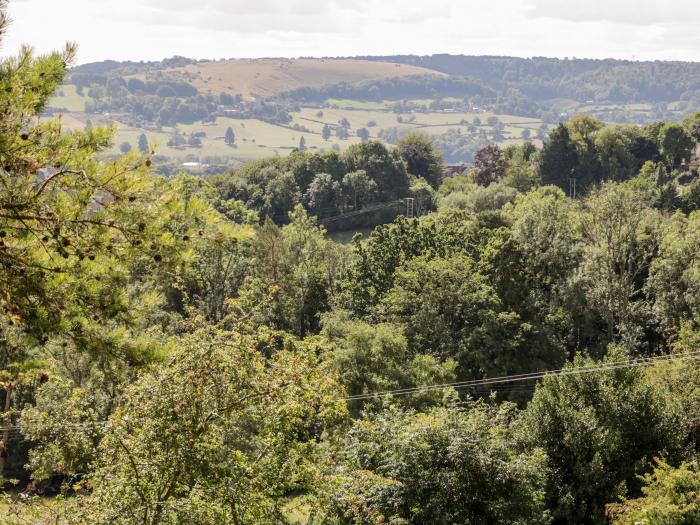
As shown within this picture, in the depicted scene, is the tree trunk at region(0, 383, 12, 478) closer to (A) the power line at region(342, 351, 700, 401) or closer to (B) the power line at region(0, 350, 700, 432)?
(B) the power line at region(0, 350, 700, 432)

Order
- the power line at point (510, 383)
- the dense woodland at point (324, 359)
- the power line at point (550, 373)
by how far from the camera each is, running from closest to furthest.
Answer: the dense woodland at point (324, 359), the power line at point (510, 383), the power line at point (550, 373)

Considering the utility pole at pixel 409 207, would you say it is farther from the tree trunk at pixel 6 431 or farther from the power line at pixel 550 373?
the tree trunk at pixel 6 431

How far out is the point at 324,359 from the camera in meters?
26.3

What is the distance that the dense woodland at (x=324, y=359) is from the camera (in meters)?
8.49

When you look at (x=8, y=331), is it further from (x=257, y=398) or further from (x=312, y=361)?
(x=312, y=361)

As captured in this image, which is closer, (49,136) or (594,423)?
(49,136)

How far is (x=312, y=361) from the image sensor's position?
1539cm

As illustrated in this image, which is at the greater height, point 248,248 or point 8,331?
point 8,331

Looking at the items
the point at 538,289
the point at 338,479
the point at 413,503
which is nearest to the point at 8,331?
the point at 338,479

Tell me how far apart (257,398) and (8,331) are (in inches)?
197

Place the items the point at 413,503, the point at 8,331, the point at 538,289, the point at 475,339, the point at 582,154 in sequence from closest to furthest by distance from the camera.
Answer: the point at 8,331, the point at 413,503, the point at 475,339, the point at 538,289, the point at 582,154

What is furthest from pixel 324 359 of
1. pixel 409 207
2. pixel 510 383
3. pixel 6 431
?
pixel 409 207

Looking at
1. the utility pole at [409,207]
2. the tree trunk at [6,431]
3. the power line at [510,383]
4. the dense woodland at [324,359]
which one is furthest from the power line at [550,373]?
the utility pole at [409,207]

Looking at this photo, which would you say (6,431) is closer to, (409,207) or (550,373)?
(550,373)
